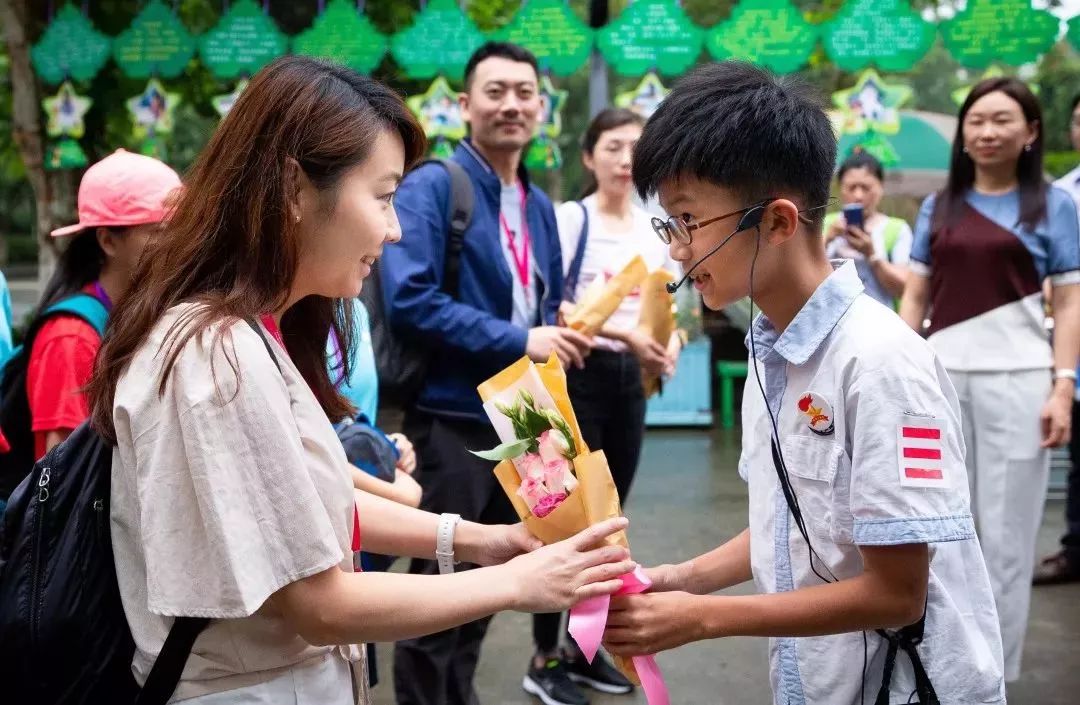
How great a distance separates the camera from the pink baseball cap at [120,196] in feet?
8.98

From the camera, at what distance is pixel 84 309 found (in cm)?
261

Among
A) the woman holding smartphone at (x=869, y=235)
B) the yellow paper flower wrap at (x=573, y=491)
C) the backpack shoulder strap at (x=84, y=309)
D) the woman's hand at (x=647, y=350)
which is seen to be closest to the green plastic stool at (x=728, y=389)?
the woman holding smartphone at (x=869, y=235)

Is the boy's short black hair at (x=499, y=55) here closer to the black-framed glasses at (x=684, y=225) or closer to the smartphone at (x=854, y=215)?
the smartphone at (x=854, y=215)

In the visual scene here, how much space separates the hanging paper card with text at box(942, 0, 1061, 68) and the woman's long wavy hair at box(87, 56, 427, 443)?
5214 mm

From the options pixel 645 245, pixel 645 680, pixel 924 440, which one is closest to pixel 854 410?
pixel 924 440

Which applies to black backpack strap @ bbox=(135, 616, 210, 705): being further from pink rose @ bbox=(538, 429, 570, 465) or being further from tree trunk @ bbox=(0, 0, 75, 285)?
tree trunk @ bbox=(0, 0, 75, 285)

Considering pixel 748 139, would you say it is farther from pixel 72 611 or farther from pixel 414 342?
pixel 414 342

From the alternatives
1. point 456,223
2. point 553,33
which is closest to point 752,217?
point 456,223

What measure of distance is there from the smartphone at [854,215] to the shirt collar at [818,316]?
285cm

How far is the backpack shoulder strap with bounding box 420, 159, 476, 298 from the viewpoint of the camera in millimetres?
3400

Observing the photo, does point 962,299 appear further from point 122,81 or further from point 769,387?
point 122,81

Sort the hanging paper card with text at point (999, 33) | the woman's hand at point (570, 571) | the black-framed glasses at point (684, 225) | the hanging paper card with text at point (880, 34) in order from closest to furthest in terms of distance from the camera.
Answer: the woman's hand at point (570, 571) → the black-framed glasses at point (684, 225) → the hanging paper card with text at point (999, 33) → the hanging paper card with text at point (880, 34)

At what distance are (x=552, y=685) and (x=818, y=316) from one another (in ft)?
8.13

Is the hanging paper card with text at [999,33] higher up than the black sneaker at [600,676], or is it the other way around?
the hanging paper card with text at [999,33]
